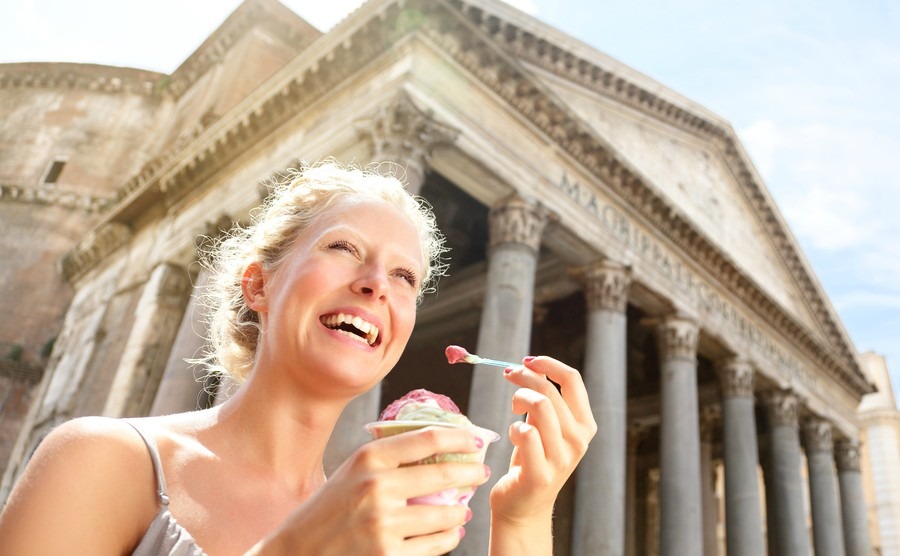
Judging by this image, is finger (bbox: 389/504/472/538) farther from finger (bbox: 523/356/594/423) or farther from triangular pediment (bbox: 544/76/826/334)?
triangular pediment (bbox: 544/76/826/334)

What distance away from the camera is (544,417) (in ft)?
4.10

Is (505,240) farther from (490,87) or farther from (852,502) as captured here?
(852,502)

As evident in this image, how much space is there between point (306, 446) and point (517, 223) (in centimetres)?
759

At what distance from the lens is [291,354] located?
1.35 m

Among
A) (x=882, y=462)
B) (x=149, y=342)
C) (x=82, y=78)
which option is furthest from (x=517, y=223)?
(x=882, y=462)

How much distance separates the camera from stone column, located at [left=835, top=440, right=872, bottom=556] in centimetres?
1598

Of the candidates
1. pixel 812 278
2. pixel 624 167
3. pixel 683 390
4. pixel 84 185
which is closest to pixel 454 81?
pixel 624 167

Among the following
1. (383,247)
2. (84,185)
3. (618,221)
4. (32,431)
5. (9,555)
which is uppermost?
(84,185)

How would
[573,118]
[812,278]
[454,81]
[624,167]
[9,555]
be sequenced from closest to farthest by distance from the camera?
[9,555]
[454,81]
[573,118]
[624,167]
[812,278]

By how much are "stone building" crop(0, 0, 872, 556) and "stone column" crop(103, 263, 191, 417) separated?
6 centimetres

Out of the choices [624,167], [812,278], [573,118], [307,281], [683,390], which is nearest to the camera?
[307,281]

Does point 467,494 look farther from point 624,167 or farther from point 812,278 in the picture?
point 812,278

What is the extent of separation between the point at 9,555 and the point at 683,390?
1145 centimetres

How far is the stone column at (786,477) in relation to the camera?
13.1 metres
